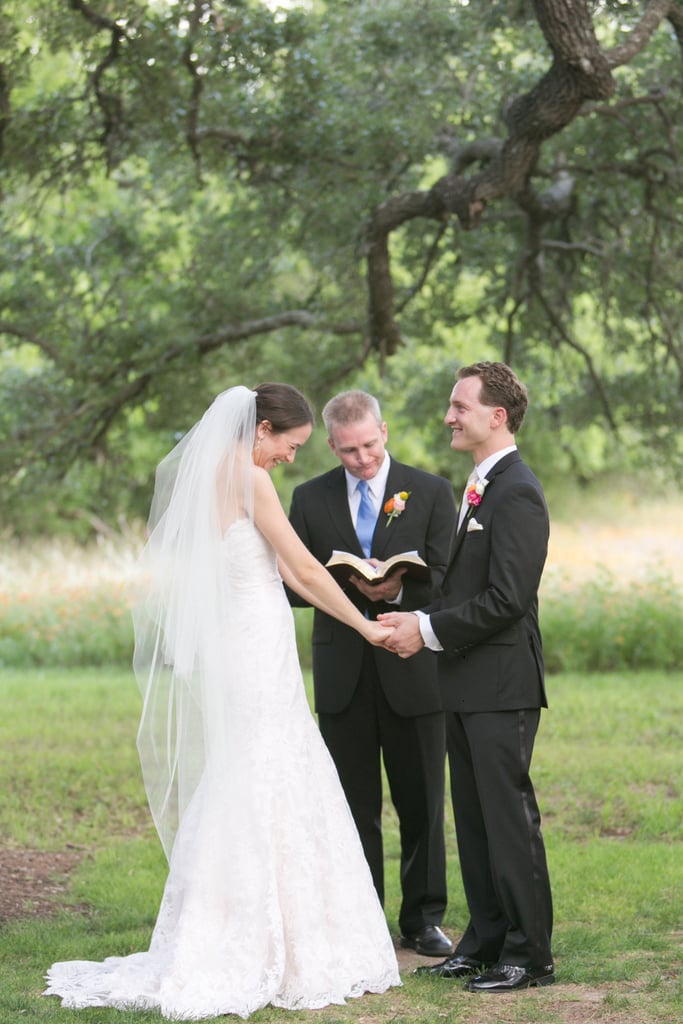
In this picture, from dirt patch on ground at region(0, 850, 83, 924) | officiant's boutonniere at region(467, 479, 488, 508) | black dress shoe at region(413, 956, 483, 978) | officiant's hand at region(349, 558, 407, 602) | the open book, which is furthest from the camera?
dirt patch on ground at region(0, 850, 83, 924)

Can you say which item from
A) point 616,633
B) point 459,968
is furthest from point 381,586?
point 616,633

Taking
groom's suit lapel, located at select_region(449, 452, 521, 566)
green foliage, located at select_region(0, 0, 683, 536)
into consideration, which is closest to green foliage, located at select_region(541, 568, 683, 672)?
green foliage, located at select_region(0, 0, 683, 536)

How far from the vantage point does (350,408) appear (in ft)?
17.0

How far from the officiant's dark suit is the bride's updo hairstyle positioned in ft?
1.39

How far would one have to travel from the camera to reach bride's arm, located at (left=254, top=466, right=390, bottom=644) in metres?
4.77

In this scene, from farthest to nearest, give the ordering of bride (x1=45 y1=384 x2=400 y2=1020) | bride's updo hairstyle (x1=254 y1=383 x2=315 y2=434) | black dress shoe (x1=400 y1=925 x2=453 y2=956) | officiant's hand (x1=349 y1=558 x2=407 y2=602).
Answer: black dress shoe (x1=400 y1=925 x2=453 y2=956), officiant's hand (x1=349 y1=558 x2=407 y2=602), bride's updo hairstyle (x1=254 y1=383 x2=315 y2=434), bride (x1=45 y1=384 x2=400 y2=1020)

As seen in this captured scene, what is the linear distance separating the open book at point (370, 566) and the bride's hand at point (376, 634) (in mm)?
187

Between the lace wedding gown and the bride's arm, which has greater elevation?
the bride's arm

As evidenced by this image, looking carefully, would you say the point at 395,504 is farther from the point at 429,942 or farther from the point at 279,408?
the point at 429,942

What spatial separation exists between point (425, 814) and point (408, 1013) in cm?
123

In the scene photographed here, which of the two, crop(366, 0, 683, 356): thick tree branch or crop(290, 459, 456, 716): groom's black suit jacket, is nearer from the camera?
crop(290, 459, 456, 716): groom's black suit jacket

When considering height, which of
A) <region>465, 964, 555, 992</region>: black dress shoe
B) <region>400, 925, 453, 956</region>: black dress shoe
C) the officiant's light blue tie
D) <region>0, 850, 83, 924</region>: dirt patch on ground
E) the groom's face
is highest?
the groom's face

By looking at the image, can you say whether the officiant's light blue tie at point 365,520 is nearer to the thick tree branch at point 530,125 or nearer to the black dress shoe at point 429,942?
the black dress shoe at point 429,942

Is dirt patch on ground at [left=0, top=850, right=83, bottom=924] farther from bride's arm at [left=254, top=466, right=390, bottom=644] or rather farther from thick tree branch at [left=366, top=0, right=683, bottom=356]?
thick tree branch at [left=366, top=0, right=683, bottom=356]
